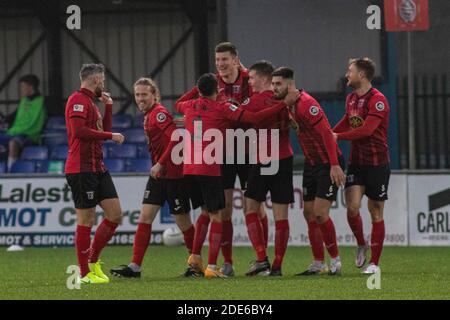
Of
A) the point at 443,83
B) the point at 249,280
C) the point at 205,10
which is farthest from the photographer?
the point at 205,10

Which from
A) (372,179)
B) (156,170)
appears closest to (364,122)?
(372,179)

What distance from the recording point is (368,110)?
1286 centimetres

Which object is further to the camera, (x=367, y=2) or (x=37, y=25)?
(x=37, y=25)

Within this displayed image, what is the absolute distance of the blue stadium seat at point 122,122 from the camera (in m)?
22.0

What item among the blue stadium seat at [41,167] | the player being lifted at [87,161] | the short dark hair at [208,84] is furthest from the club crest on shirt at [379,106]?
the blue stadium seat at [41,167]

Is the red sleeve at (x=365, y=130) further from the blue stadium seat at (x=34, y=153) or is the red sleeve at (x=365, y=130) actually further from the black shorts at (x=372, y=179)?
the blue stadium seat at (x=34, y=153)

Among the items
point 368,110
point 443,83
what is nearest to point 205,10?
point 443,83

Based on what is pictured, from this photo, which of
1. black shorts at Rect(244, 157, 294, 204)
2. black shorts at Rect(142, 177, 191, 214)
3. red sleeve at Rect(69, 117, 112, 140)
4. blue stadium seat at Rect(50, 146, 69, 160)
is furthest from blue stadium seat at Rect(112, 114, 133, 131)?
red sleeve at Rect(69, 117, 112, 140)

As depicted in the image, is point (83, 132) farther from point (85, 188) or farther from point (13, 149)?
point (13, 149)

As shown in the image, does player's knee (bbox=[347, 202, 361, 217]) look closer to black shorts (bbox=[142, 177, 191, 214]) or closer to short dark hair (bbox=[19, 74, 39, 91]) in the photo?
black shorts (bbox=[142, 177, 191, 214])

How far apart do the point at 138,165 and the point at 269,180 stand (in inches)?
317

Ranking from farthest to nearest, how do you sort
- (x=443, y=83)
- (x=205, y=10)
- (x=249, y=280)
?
(x=205, y=10)
(x=443, y=83)
(x=249, y=280)

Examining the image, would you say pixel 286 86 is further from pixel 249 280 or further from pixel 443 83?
pixel 443 83

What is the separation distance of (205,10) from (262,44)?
2.09 meters
